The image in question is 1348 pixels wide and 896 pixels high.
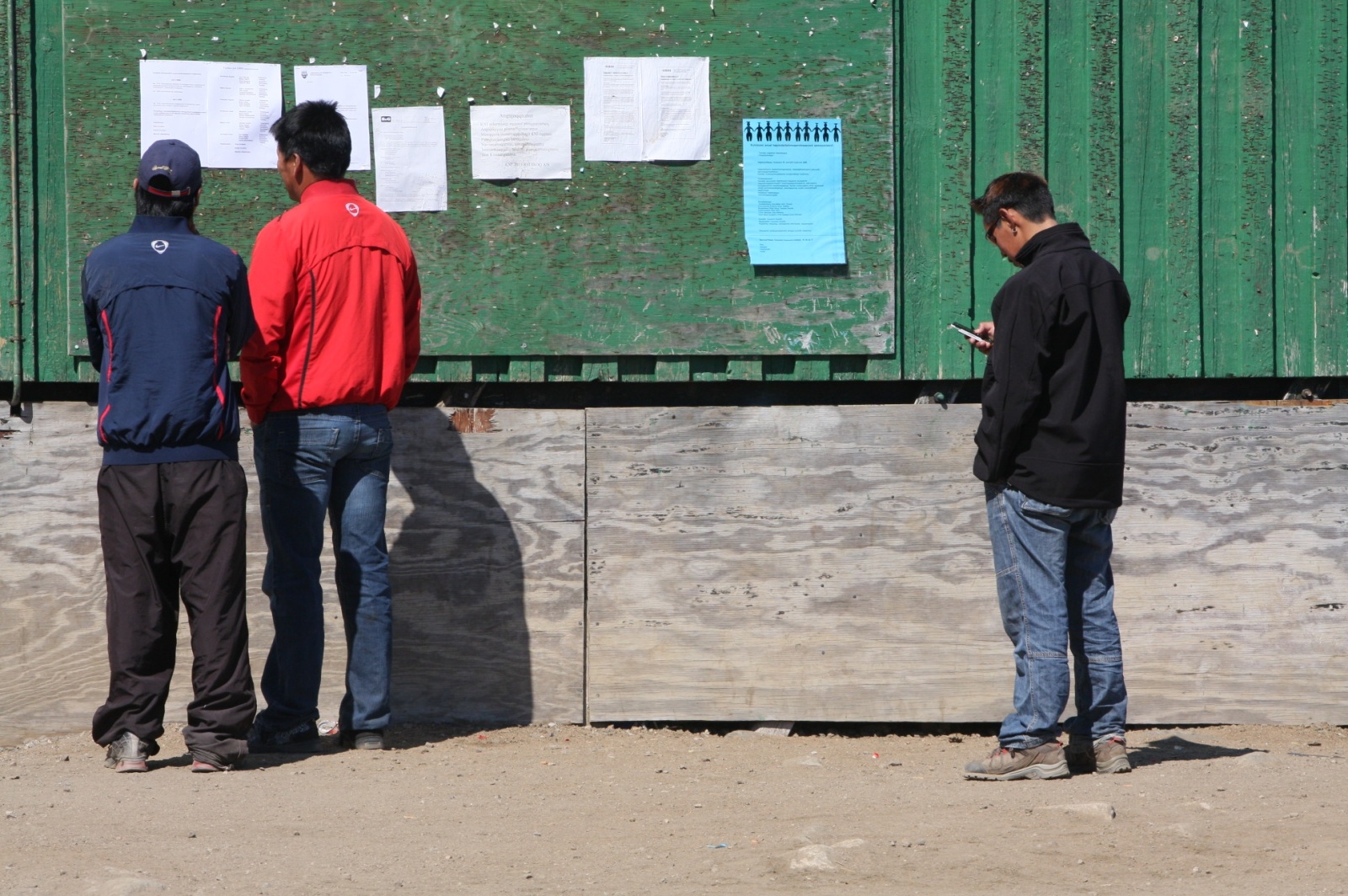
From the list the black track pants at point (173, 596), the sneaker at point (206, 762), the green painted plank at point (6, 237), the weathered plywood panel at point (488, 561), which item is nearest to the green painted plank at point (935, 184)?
the weathered plywood panel at point (488, 561)

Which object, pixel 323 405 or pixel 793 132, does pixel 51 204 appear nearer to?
pixel 323 405

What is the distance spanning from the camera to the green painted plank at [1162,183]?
17.6 ft

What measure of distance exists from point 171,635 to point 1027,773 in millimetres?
2652

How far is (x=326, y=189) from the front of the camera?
475 centimetres

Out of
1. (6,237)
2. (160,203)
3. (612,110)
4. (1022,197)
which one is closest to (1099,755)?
(1022,197)

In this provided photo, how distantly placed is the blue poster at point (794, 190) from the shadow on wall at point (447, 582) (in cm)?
136

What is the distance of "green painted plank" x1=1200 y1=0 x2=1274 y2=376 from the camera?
5.38 meters

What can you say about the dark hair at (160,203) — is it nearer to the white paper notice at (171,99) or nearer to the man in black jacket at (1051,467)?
the white paper notice at (171,99)

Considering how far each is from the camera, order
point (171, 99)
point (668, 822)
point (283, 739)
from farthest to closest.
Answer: point (171, 99)
point (283, 739)
point (668, 822)

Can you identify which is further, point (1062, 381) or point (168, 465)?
point (168, 465)

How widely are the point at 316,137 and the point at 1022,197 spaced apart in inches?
88.9

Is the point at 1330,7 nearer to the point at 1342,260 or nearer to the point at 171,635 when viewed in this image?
the point at 1342,260

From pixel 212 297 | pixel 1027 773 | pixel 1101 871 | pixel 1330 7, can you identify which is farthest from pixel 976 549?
pixel 212 297

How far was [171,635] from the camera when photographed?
14.9 feet
